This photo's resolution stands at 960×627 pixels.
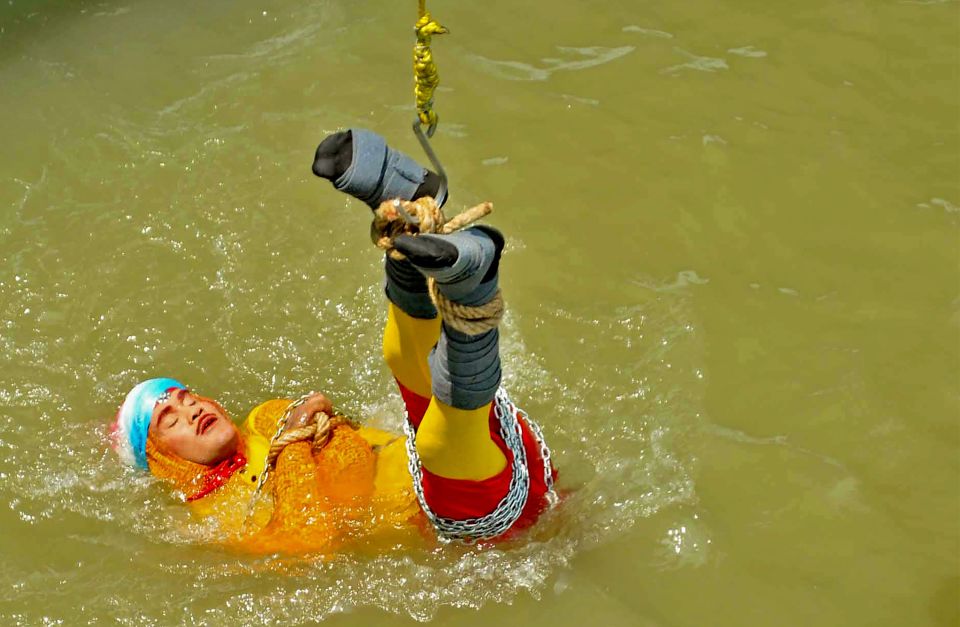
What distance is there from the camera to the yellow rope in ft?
8.95

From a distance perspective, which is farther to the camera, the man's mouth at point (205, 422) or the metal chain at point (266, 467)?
the man's mouth at point (205, 422)

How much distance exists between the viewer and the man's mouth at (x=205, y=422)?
152 inches

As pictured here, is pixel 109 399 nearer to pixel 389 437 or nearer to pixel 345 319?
pixel 345 319

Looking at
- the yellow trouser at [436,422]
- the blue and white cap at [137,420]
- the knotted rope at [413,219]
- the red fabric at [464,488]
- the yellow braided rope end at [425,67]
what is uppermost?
the yellow braided rope end at [425,67]

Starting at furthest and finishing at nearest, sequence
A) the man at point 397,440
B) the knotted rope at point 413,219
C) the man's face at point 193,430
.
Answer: the man's face at point 193,430 < the man at point 397,440 < the knotted rope at point 413,219

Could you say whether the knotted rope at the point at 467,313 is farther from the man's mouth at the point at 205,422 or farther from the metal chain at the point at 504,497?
the man's mouth at the point at 205,422

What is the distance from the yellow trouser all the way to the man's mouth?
957mm

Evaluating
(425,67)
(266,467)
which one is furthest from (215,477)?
(425,67)

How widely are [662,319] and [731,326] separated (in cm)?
31

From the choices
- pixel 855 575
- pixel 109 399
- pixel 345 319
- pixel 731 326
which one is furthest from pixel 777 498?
pixel 109 399

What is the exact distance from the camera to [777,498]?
3838mm

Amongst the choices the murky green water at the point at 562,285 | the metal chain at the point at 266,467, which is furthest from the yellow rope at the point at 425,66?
the murky green water at the point at 562,285

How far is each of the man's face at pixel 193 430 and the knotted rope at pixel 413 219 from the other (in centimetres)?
154

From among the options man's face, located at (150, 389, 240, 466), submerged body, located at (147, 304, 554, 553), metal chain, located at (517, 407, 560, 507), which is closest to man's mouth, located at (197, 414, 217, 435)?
man's face, located at (150, 389, 240, 466)
